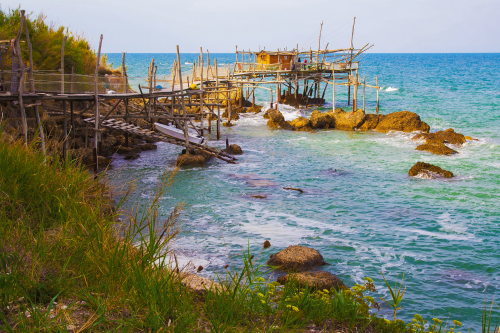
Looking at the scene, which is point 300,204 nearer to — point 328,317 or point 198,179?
point 198,179

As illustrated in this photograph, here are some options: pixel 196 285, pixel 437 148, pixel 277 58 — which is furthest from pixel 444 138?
pixel 196 285

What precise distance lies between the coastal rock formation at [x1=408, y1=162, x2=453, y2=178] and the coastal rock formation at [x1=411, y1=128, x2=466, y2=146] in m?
6.14

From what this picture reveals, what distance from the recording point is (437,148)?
18.7 metres

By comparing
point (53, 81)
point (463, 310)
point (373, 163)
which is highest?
point (53, 81)

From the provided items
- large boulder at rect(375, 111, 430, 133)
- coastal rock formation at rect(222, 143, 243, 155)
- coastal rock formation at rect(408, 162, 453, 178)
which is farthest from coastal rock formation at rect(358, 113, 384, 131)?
coastal rock formation at rect(408, 162, 453, 178)

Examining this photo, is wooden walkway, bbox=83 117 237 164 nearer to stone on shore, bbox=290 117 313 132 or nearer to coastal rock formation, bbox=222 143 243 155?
coastal rock formation, bbox=222 143 243 155

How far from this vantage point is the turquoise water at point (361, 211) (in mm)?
7582

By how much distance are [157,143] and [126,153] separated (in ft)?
12.2

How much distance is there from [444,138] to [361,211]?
41.6 ft

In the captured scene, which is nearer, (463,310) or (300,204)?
(463,310)

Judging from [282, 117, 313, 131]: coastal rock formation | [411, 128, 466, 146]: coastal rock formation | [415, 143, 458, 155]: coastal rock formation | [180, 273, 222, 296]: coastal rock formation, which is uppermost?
[282, 117, 313, 131]: coastal rock formation

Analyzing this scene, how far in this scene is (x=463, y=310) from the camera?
6414 millimetres

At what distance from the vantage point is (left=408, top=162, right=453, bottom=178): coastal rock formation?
14484mm

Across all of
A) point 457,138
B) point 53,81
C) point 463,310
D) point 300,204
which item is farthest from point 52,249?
point 457,138
